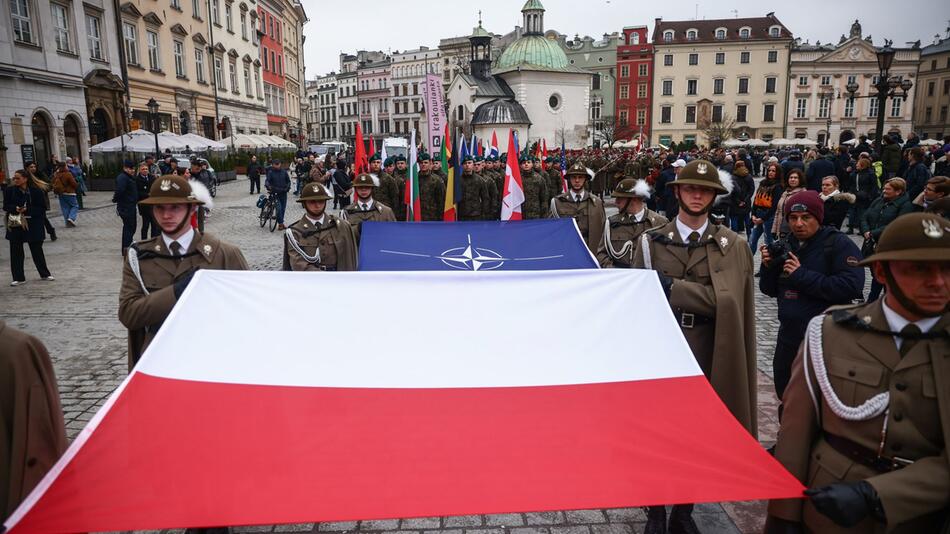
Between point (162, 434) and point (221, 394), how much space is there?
0.31m

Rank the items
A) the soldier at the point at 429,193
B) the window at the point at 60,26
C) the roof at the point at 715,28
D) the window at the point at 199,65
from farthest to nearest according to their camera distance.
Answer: the roof at the point at 715,28
the window at the point at 199,65
the window at the point at 60,26
the soldier at the point at 429,193

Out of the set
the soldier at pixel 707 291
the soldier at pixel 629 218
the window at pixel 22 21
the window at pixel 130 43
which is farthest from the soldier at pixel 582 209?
the window at pixel 130 43

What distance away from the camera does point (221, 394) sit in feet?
9.28

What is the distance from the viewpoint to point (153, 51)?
3506cm

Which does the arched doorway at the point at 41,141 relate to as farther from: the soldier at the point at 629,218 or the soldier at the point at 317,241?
the soldier at the point at 629,218

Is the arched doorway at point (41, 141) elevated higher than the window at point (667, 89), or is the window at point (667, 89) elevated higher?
the window at point (667, 89)

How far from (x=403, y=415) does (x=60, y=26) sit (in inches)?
1260

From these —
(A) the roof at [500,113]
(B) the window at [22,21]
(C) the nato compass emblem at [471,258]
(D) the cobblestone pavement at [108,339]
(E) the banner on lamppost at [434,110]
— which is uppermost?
(B) the window at [22,21]

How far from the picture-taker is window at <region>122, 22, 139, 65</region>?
32188mm

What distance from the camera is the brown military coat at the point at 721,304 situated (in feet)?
12.6

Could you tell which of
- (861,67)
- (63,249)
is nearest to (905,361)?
(63,249)

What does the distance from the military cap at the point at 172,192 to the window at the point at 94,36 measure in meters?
31.0

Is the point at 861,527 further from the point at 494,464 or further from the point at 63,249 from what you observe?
the point at 63,249

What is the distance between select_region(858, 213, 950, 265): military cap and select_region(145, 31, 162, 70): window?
1547 inches
